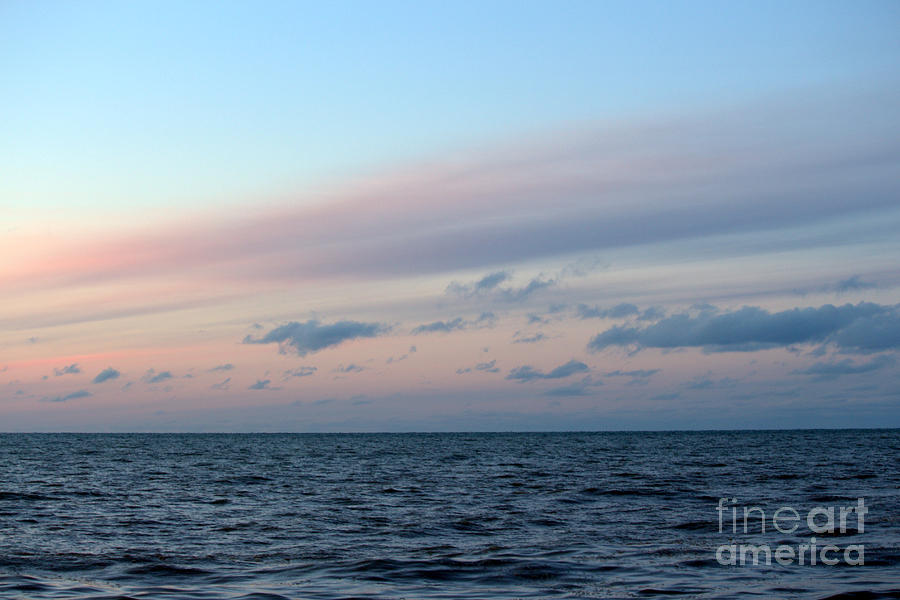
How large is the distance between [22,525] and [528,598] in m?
20.1

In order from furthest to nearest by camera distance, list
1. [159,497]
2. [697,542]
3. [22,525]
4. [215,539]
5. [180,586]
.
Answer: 1. [159,497]
2. [22,525]
3. [215,539]
4. [697,542]
5. [180,586]

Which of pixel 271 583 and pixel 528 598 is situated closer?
pixel 528 598

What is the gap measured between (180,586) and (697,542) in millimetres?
14529


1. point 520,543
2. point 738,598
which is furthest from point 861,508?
point 738,598

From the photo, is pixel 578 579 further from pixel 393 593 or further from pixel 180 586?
pixel 180 586

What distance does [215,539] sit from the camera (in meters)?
25.4

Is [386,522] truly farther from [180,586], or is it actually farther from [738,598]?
[738,598]

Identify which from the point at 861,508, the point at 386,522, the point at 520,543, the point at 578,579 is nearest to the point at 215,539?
the point at 386,522

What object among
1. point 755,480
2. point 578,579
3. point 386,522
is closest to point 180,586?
point 578,579

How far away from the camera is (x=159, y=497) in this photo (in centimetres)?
3894

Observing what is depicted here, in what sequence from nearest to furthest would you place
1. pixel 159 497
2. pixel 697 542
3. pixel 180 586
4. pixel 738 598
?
pixel 738 598 < pixel 180 586 < pixel 697 542 < pixel 159 497

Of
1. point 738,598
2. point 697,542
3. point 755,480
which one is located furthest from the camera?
point 755,480

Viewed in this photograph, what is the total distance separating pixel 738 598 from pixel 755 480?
109 ft

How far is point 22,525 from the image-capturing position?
2809 centimetres
